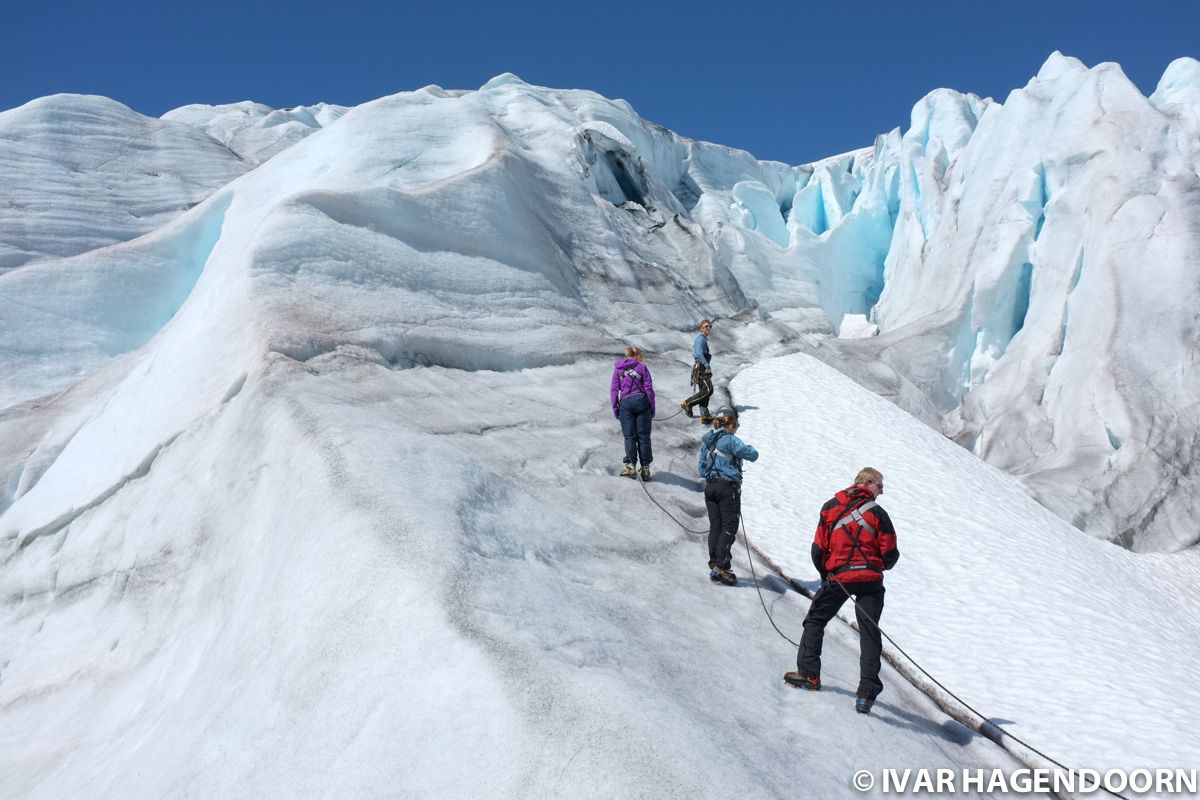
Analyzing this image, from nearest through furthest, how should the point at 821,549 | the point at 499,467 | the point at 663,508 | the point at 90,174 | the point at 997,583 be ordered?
the point at 821,549
the point at 499,467
the point at 663,508
the point at 997,583
the point at 90,174

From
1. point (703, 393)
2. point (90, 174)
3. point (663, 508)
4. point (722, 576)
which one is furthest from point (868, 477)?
point (90, 174)

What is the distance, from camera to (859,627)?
17.7ft

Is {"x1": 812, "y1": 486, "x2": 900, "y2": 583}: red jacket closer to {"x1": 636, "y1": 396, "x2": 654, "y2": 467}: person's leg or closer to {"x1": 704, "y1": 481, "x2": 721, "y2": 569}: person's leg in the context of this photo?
{"x1": 704, "y1": 481, "x2": 721, "y2": 569}: person's leg

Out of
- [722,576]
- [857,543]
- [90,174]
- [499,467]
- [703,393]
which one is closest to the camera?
[857,543]

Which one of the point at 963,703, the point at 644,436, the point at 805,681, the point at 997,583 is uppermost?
the point at 644,436

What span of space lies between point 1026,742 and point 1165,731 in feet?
3.54

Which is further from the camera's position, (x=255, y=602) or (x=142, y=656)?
(x=142, y=656)

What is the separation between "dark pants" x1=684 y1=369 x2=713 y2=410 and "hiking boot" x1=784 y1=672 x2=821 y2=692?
6.38 metres

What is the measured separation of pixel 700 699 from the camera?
4871 mm

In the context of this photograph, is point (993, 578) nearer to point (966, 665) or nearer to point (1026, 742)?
point (966, 665)

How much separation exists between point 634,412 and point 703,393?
3230 mm

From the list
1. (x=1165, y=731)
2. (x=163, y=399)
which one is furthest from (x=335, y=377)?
(x=1165, y=731)

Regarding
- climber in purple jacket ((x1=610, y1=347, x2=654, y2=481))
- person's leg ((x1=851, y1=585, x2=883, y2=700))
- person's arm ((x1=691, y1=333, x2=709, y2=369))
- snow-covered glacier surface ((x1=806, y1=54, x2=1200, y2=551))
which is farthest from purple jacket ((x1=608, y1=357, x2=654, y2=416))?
snow-covered glacier surface ((x1=806, y1=54, x2=1200, y2=551))

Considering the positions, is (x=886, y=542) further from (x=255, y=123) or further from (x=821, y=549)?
(x=255, y=123)
